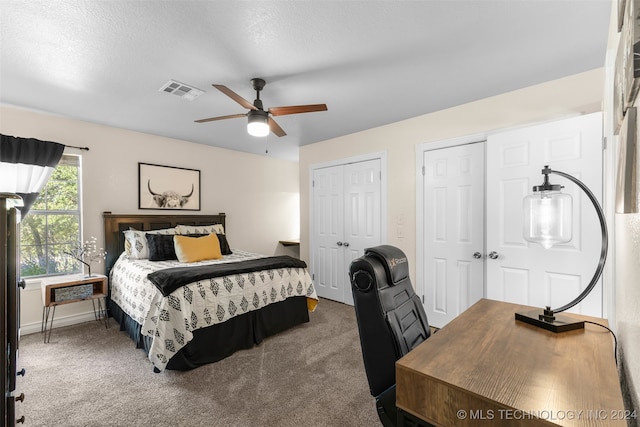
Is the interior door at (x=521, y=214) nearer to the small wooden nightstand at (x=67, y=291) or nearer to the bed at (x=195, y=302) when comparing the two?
the bed at (x=195, y=302)

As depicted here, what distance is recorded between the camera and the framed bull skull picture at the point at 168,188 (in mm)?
3993

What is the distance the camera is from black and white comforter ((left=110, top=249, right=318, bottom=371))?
2.27m

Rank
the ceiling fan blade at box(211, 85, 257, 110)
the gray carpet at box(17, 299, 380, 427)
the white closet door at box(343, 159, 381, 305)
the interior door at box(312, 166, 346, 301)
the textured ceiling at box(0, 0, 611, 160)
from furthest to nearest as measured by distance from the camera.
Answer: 1. the interior door at box(312, 166, 346, 301)
2. the white closet door at box(343, 159, 381, 305)
3. the ceiling fan blade at box(211, 85, 257, 110)
4. the gray carpet at box(17, 299, 380, 427)
5. the textured ceiling at box(0, 0, 611, 160)

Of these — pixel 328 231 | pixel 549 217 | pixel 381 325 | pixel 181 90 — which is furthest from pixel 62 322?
pixel 549 217

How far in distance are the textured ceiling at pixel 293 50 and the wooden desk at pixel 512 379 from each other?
1703 mm

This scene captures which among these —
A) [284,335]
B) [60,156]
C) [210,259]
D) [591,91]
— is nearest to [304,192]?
[210,259]

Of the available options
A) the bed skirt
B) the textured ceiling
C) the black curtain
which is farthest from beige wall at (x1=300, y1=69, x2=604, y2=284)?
the black curtain

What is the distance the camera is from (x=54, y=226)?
3.39 meters

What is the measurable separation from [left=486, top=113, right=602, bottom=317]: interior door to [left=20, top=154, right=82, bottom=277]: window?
4529 millimetres

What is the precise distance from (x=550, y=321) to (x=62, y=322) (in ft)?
14.7

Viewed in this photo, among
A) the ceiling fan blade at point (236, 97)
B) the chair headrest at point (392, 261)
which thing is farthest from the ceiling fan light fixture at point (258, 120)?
the chair headrest at point (392, 261)

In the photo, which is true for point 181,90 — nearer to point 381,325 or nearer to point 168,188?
point 168,188

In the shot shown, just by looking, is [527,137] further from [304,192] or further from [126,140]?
[126,140]

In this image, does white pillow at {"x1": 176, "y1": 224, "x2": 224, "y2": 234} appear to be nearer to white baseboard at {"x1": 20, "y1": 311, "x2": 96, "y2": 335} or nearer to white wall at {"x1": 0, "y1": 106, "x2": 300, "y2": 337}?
white wall at {"x1": 0, "y1": 106, "x2": 300, "y2": 337}
